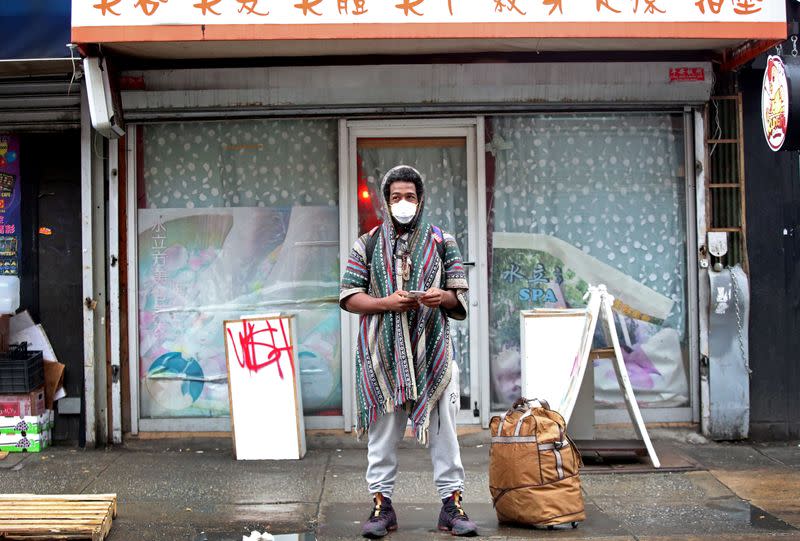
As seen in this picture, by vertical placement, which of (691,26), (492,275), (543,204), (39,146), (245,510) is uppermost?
(691,26)

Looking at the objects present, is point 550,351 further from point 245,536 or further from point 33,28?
point 33,28

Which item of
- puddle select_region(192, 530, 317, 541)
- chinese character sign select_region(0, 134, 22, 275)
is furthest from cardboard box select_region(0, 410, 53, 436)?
puddle select_region(192, 530, 317, 541)

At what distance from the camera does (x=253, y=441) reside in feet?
23.2

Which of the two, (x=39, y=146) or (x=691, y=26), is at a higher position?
(x=691, y=26)

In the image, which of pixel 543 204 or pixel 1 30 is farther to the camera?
pixel 543 204

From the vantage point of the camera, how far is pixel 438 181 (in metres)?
7.65

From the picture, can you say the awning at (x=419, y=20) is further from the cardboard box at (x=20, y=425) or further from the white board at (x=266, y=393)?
the cardboard box at (x=20, y=425)

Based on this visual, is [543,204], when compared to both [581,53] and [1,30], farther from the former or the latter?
[1,30]

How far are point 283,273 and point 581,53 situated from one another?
285 centimetres

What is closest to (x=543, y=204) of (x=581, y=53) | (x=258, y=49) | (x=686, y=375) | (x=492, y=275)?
(x=492, y=275)

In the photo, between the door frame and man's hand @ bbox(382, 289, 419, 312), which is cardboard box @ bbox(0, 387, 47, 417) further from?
man's hand @ bbox(382, 289, 419, 312)

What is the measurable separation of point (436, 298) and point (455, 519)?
1202mm

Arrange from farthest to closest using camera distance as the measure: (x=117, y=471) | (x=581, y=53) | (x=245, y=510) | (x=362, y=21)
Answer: (x=581, y=53), (x=117, y=471), (x=362, y=21), (x=245, y=510)


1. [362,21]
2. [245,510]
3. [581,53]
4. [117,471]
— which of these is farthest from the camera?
[581,53]
